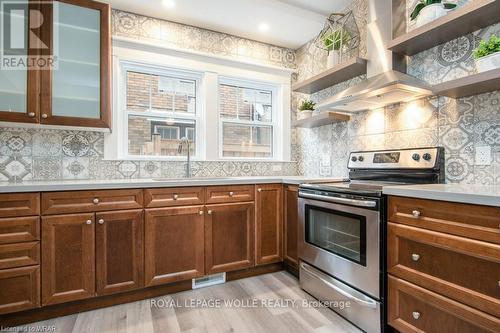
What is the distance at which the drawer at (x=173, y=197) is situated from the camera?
2104mm

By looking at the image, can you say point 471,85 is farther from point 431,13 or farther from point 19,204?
point 19,204

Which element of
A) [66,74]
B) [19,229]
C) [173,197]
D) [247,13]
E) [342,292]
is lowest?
[342,292]

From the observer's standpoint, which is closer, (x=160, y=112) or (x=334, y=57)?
(x=334, y=57)

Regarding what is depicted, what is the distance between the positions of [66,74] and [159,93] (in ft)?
2.88

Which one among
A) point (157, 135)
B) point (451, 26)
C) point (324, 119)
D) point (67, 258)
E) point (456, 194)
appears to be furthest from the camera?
point (157, 135)

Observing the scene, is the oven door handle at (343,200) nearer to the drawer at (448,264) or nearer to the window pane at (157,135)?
the drawer at (448,264)

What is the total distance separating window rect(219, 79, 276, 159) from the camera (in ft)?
10.3

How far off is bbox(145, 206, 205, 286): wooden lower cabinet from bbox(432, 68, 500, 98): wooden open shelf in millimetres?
1989

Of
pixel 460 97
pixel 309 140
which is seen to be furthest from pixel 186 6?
pixel 460 97

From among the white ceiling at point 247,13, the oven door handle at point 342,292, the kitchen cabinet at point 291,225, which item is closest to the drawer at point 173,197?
the kitchen cabinet at point 291,225

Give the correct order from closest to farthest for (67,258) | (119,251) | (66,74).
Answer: (67,258)
(119,251)
(66,74)

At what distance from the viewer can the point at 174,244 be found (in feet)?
7.17

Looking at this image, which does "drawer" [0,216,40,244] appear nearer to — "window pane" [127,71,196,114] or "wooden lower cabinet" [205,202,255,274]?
"wooden lower cabinet" [205,202,255,274]

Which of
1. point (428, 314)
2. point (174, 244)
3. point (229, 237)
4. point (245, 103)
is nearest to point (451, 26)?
point (428, 314)
